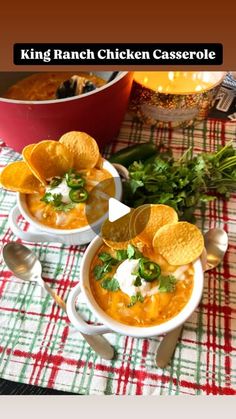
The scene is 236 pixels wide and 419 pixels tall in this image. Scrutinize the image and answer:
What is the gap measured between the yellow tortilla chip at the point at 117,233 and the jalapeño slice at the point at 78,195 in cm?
8

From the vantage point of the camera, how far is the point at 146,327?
724 mm

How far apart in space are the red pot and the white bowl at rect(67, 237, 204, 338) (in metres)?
0.34

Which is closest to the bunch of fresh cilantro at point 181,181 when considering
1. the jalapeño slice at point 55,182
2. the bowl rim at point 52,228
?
the bowl rim at point 52,228

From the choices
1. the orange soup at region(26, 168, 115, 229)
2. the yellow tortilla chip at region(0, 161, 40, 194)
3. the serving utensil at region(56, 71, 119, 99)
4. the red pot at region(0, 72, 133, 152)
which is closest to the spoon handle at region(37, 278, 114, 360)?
the orange soup at region(26, 168, 115, 229)

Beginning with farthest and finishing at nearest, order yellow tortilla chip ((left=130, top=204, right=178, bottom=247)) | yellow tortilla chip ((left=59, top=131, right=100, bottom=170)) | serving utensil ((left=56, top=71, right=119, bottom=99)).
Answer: serving utensil ((left=56, top=71, right=119, bottom=99))
yellow tortilla chip ((left=59, top=131, right=100, bottom=170))
yellow tortilla chip ((left=130, top=204, right=178, bottom=247))

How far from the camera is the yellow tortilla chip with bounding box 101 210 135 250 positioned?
810 mm

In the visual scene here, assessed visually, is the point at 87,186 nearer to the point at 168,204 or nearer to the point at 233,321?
the point at 168,204

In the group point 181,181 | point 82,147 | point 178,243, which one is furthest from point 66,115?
point 178,243

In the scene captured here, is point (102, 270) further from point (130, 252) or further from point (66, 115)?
point (66, 115)

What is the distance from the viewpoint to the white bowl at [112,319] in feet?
2.34

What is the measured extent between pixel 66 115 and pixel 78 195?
21 centimetres

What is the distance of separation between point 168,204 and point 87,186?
0.18 meters

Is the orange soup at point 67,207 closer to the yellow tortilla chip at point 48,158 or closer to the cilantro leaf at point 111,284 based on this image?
the yellow tortilla chip at point 48,158

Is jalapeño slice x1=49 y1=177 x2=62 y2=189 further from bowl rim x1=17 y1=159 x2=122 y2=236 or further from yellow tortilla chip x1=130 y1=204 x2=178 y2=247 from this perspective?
yellow tortilla chip x1=130 y1=204 x2=178 y2=247
